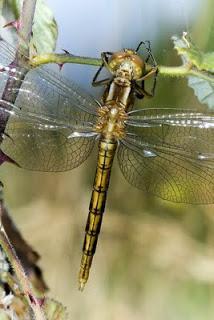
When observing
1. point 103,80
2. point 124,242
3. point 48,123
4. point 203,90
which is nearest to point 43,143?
point 48,123

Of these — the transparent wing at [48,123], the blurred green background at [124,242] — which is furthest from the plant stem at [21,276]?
the blurred green background at [124,242]

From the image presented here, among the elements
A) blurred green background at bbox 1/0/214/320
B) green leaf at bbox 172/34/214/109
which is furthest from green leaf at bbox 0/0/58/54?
blurred green background at bbox 1/0/214/320

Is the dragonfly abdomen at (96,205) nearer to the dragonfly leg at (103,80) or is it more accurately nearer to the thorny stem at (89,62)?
the dragonfly leg at (103,80)

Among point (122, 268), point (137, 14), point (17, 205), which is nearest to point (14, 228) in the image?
point (17, 205)

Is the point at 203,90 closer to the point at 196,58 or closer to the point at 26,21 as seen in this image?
the point at 196,58

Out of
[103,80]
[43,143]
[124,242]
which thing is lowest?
[124,242]

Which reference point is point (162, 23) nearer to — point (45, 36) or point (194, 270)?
point (194, 270)

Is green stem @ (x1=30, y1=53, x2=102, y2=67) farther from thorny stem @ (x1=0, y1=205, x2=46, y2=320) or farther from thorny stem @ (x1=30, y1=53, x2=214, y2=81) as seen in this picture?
thorny stem @ (x1=0, y1=205, x2=46, y2=320)
